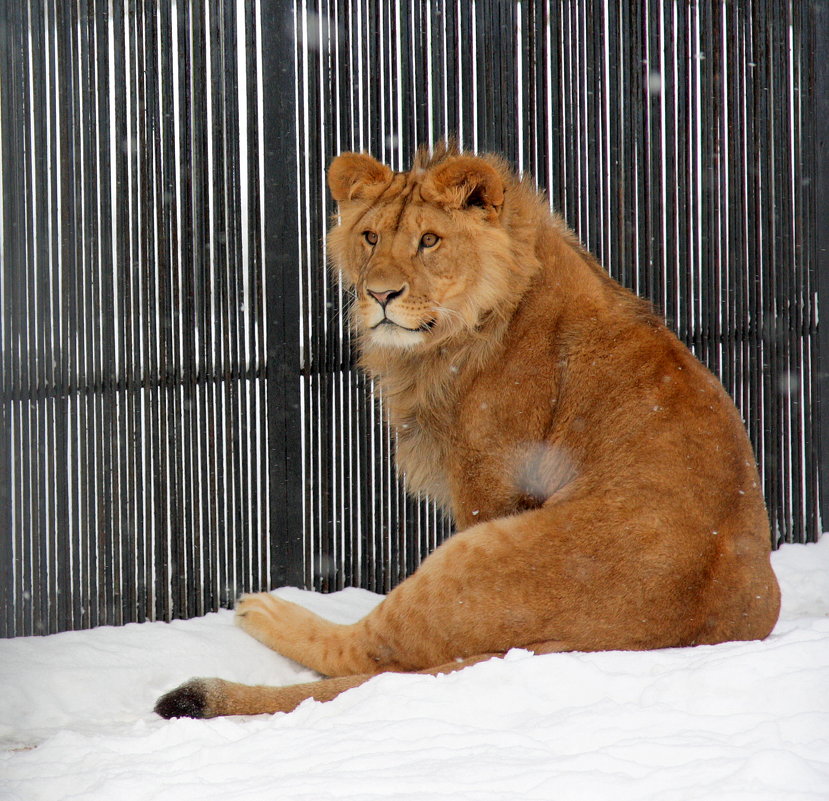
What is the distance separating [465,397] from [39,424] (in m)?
2.11

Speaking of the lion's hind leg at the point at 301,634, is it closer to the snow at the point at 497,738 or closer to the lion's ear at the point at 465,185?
the snow at the point at 497,738

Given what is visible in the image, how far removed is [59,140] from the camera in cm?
475

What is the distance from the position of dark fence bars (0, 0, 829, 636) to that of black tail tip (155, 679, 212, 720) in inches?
56.0

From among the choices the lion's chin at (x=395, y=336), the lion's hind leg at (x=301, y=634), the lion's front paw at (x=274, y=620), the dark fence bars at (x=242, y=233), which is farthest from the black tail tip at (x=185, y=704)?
the lion's chin at (x=395, y=336)

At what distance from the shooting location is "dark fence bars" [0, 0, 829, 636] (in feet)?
15.6

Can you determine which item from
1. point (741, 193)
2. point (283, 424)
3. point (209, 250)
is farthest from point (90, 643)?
point (741, 193)

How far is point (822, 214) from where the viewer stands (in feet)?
22.7

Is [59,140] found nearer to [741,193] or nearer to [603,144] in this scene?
[603,144]

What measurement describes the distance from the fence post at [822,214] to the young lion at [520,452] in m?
3.10

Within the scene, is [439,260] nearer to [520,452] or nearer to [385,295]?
[385,295]

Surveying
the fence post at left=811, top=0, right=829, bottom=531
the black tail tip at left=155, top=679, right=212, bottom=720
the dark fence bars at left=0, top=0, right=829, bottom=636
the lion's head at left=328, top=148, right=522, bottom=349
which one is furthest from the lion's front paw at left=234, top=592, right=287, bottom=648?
the fence post at left=811, top=0, right=829, bottom=531

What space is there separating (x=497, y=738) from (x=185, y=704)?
1314 millimetres

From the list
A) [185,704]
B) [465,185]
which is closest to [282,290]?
[465,185]

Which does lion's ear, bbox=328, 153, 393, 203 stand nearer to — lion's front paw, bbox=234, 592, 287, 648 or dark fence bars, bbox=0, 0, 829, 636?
dark fence bars, bbox=0, 0, 829, 636
